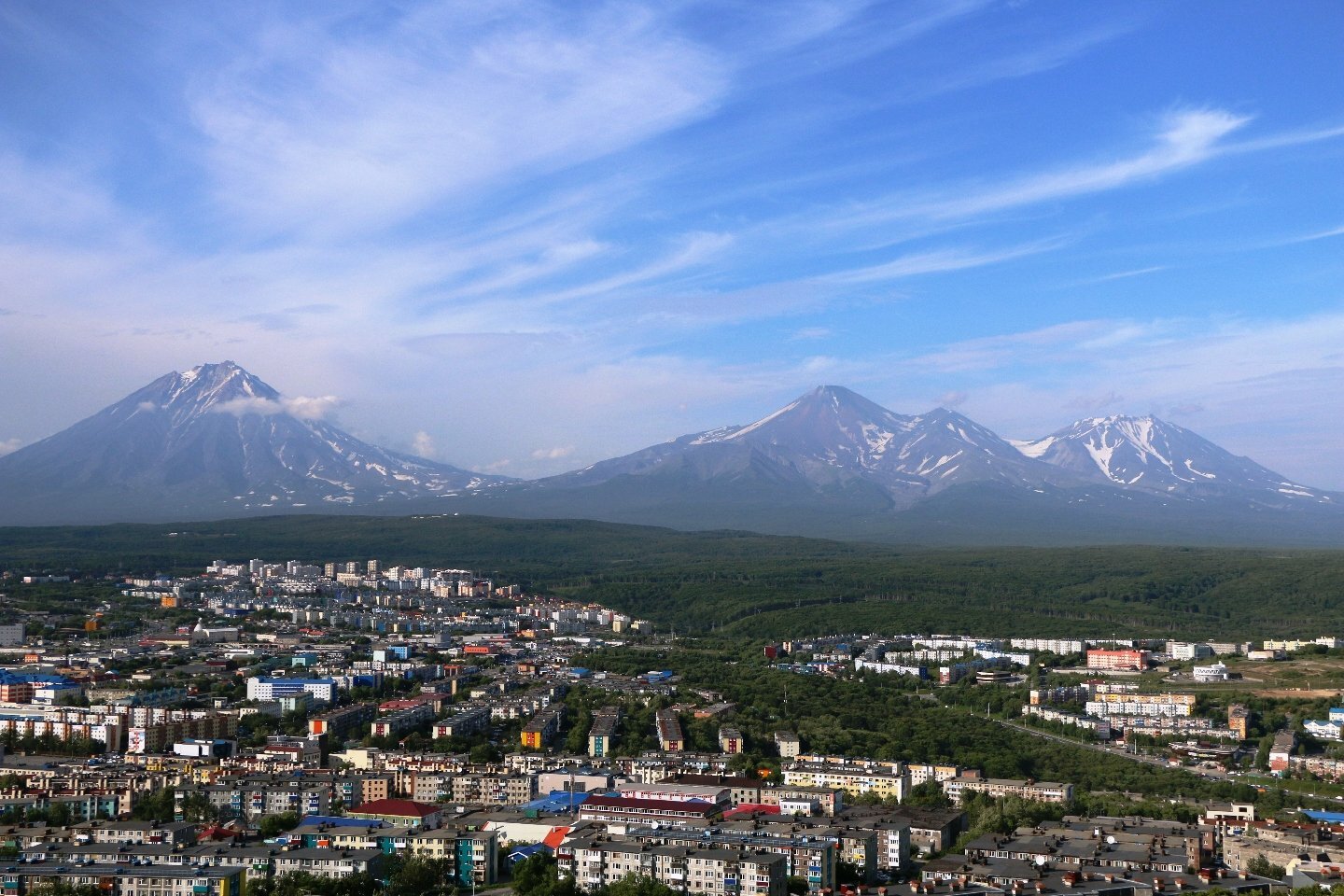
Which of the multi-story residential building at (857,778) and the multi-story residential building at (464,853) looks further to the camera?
the multi-story residential building at (857,778)

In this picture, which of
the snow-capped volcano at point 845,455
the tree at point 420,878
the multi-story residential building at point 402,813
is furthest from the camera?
the snow-capped volcano at point 845,455

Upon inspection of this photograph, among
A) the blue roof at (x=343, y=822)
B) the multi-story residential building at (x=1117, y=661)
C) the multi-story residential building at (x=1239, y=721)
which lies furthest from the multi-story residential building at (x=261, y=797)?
the multi-story residential building at (x=1117, y=661)

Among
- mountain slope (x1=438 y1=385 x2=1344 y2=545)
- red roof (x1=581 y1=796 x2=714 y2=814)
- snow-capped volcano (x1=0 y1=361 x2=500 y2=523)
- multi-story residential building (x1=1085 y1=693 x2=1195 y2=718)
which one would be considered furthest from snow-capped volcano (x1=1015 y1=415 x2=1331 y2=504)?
red roof (x1=581 y1=796 x2=714 y2=814)

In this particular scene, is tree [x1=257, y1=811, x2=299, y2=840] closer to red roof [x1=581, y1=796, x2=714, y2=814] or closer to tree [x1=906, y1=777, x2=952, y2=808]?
red roof [x1=581, y1=796, x2=714, y2=814]

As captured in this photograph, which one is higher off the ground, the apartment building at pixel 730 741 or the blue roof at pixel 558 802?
the apartment building at pixel 730 741

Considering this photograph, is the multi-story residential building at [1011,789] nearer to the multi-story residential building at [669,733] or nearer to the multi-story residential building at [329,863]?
the multi-story residential building at [669,733]

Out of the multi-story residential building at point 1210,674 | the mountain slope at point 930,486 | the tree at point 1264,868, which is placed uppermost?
the mountain slope at point 930,486

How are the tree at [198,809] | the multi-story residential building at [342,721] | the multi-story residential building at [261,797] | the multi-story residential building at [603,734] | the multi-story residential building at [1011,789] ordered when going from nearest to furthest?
the tree at [198,809], the multi-story residential building at [261,797], the multi-story residential building at [1011,789], the multi-story residential building at [603,734], the multi-story residential building at [342,721]

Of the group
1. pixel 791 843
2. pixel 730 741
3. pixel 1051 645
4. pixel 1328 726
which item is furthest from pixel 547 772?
pixel 1051 645
